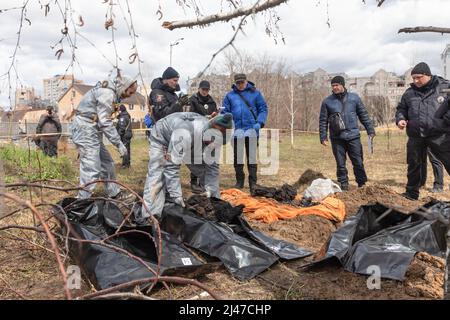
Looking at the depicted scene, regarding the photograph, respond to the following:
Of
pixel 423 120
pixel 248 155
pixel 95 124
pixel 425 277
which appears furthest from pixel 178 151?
pixel 423 120

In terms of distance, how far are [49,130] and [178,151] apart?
6422 mm

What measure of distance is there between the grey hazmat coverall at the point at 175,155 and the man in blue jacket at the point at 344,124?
2.15 metres

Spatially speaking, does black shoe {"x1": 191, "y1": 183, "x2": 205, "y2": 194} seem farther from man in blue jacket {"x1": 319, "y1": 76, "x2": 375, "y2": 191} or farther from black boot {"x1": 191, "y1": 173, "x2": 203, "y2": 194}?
man in blue jacket {"x1": 319, "y1": 76, "x2": 375, "y2": 191}

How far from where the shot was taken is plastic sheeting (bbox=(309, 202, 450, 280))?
112 inches

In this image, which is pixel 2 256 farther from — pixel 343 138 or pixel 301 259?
pixel 343 138

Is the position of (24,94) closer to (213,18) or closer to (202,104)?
(213,18)

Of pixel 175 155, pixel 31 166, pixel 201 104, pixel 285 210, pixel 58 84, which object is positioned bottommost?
pixel 285 210

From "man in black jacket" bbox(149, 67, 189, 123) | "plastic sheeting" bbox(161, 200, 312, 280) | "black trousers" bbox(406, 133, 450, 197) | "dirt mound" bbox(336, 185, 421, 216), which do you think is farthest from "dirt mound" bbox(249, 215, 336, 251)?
"man in black jacket" bbox(149, 67, 189, 123)

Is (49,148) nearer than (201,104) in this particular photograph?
No

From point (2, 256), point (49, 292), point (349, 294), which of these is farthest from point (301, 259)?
point (2, 256)

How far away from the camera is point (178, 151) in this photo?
4191 millimetres

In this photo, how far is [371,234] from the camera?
11.1ft

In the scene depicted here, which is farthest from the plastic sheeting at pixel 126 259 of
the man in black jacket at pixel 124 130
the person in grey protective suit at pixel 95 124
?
the man in black jacket at pixel 124 130

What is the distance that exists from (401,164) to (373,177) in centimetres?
268
